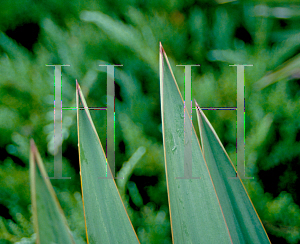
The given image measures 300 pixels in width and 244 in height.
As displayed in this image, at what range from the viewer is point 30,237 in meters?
0.51

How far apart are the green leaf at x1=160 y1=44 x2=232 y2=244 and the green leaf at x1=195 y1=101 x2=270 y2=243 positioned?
7 centimetres

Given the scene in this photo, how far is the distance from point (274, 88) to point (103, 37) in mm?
469

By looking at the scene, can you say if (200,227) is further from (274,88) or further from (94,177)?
(274,88)

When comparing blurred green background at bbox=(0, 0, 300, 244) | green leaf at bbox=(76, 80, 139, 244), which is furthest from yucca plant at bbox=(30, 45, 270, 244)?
blurred green background at bbox=(0, 0, 300, 244)

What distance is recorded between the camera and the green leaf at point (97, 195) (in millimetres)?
270

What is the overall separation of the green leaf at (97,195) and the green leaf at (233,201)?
0.16 metres

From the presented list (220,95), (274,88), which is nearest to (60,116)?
(220,95)

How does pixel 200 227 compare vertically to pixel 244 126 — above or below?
below

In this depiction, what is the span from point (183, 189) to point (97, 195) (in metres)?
0.11

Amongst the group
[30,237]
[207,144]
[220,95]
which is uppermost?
[220,95]

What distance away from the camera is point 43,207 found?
0.22 metres

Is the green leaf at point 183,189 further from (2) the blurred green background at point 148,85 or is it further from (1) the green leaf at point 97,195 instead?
(2) the blurred green background at point 148,85
